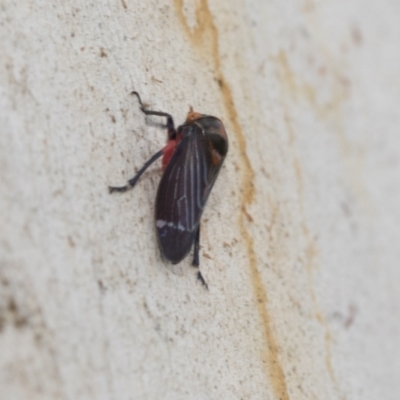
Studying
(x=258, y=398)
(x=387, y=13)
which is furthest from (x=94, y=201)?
(x=387, y=13)

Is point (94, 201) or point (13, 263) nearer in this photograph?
point (13, 263)

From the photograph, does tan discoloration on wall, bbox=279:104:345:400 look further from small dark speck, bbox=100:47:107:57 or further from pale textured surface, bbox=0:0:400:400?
small dark speck, bbox=100:47:107:57

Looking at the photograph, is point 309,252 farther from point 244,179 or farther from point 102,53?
point 102,53

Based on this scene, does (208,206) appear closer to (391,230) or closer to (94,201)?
(94,201)

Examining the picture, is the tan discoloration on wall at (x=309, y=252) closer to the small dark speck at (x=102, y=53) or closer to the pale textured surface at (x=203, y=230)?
the pale textured surface at (x=203, y=230)

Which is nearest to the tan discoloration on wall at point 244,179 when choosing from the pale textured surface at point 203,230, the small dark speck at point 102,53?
the pale textured surface at point 203,230

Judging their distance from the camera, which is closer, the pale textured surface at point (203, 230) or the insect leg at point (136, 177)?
the pale textured surface at point (203, 230)

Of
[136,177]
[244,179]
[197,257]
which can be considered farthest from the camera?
[244,179]

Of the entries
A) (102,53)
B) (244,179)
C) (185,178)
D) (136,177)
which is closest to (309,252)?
(244,179)
